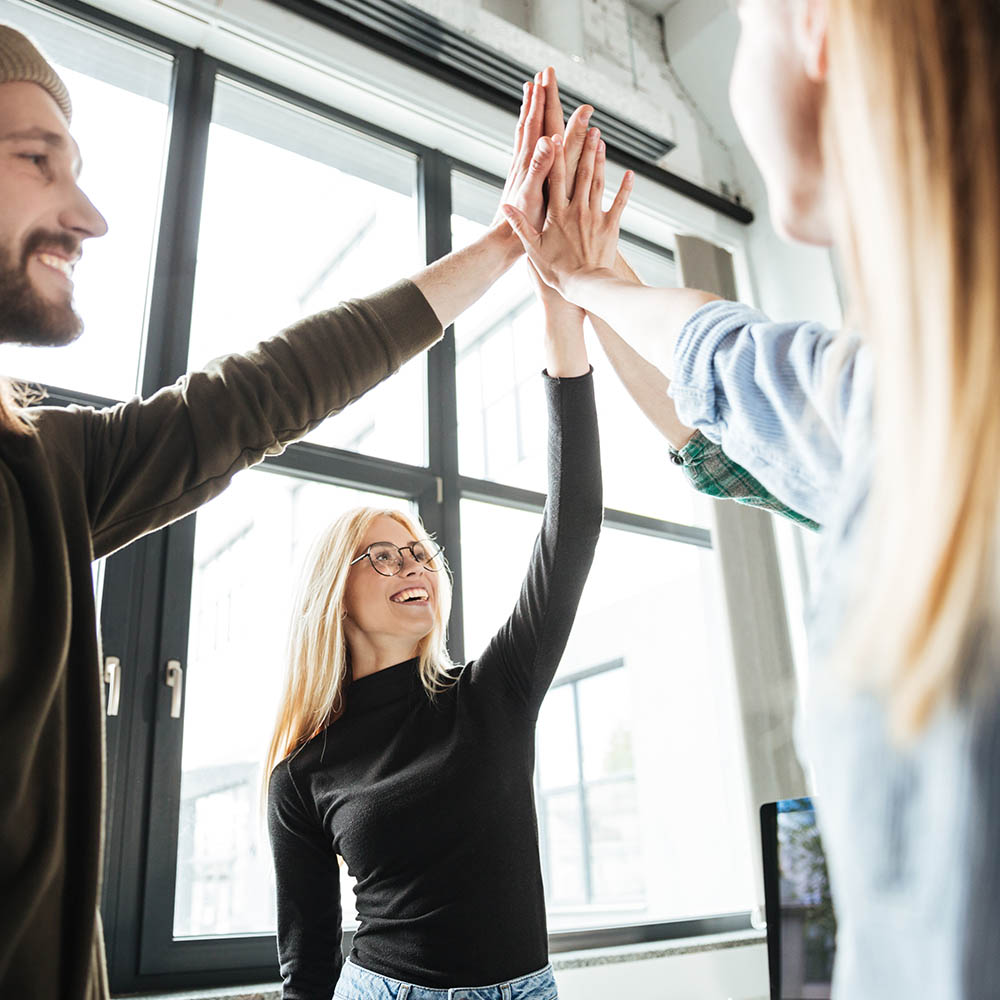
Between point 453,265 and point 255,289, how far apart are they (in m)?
1.70

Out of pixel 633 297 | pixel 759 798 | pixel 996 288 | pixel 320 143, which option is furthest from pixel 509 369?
pixel 996 288

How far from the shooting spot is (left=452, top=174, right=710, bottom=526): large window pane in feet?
11.2

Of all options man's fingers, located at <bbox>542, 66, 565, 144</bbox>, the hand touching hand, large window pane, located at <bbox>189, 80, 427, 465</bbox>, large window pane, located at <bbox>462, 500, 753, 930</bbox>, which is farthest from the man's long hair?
large window pane, located at <bbox>462, 500, 753, 930</bbox>

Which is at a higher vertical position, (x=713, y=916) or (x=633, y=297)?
(x=633, y=297)

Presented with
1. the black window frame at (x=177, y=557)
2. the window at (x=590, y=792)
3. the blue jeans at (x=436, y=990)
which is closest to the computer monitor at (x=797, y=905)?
the blue jeans at (x=436, y=990)

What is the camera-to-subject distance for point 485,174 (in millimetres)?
3475

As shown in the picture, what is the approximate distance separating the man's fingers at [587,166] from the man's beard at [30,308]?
→ 733 millimetres

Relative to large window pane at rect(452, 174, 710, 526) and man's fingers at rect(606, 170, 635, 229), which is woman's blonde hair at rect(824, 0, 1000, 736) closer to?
man's fingers at rect(606, 170, 635, 229)

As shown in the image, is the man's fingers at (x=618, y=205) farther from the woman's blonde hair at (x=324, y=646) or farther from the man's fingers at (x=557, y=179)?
the woman's blonde hair at (x=324, y=646)

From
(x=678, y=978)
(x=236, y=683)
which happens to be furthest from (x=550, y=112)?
(x=678, y=978)

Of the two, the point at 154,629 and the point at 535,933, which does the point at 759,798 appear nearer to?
the point at 535,933

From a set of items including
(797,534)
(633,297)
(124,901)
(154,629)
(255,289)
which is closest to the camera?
(633,297)

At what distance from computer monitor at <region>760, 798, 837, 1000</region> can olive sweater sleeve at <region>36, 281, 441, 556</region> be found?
0.72m

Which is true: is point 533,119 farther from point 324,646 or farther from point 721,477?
point 324,646
